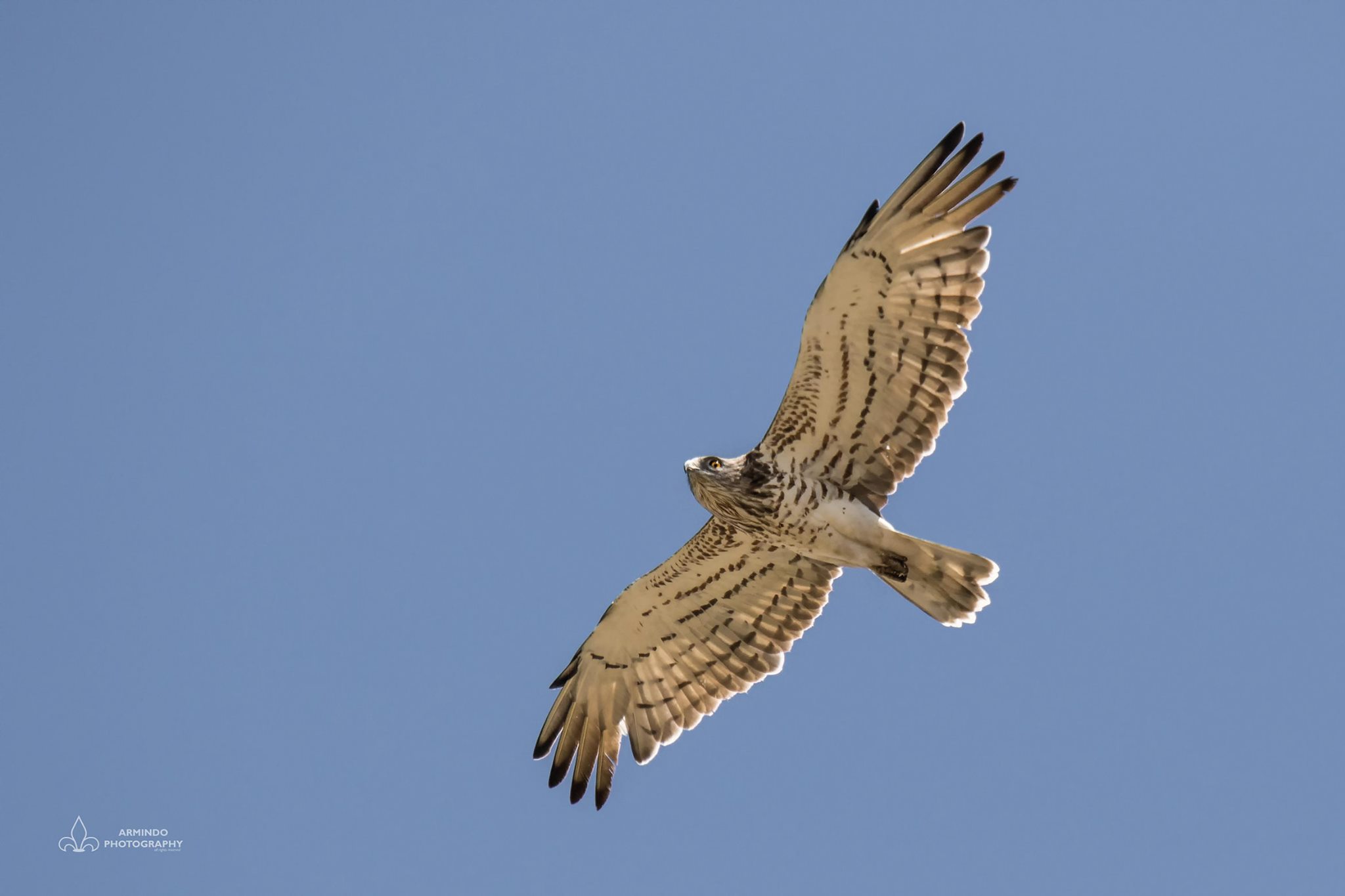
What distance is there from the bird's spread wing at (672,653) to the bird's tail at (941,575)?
0.97 meters

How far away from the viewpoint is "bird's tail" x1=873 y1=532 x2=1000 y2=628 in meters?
11.0

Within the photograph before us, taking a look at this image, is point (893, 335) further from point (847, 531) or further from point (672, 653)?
point (672, 653)

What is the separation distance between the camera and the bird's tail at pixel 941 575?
1103 cm

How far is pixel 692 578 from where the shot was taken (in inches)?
477

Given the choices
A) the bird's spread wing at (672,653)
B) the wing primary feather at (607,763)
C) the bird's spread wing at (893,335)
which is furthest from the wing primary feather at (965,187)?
the wing primary feather at (607,763)

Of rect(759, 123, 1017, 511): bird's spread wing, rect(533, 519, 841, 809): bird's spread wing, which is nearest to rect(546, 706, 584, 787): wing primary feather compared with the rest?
rect(533, 519, 841, 809): bird's spread wing

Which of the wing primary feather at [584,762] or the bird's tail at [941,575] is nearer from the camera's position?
the bird's tail at [941,575]

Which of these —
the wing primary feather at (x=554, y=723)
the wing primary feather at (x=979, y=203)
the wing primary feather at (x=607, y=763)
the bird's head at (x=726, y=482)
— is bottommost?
the wing primary feather at (x=607, y=763)

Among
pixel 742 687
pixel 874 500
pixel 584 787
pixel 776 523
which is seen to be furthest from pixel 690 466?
pixel 584 787

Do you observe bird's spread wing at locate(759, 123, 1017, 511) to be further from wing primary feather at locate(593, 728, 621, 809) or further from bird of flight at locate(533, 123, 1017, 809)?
wing primary feather at locate(593, 728, 621, 809)

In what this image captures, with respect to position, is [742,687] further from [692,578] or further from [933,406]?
[933,406]

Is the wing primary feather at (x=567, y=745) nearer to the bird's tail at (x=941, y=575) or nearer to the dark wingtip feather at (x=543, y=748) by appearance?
the dark wingtip feather at (x=543, y=748)

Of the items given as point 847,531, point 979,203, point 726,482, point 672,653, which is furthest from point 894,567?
point 979,203

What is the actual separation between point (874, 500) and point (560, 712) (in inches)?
138
